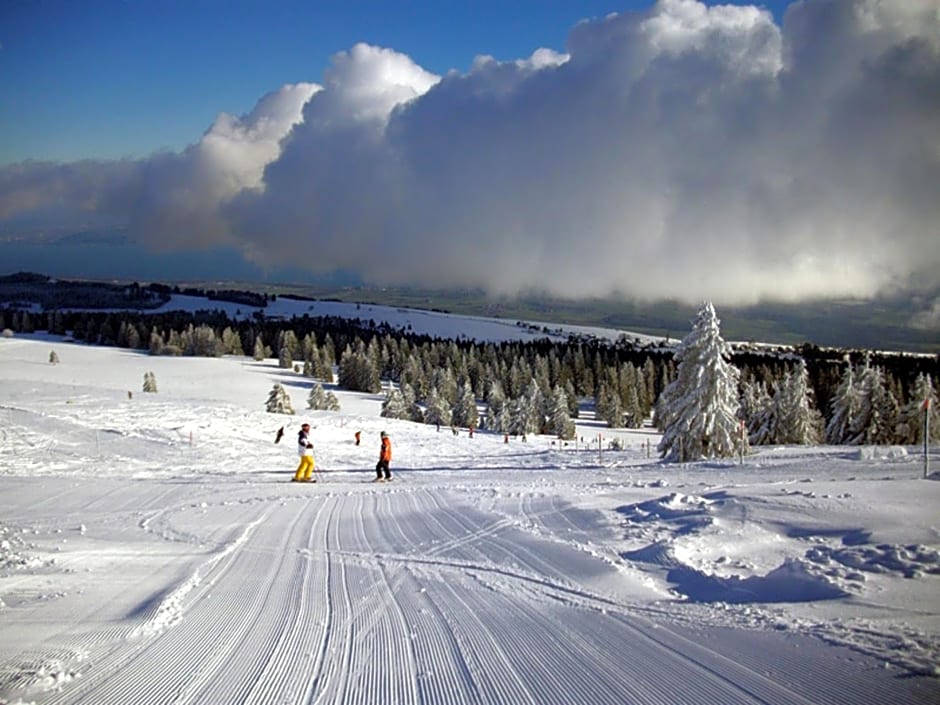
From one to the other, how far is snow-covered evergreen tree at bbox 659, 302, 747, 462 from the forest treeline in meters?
1.06

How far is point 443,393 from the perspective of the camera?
85625 millimetres

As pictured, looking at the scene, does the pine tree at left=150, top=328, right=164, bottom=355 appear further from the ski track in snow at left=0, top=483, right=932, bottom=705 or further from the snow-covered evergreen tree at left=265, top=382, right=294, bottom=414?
the ski track in snow at left=0, top=483, right=932, bottom=705

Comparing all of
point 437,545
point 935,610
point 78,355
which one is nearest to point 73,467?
point 437,545

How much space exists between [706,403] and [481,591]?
23456mm

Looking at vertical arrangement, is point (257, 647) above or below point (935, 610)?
below

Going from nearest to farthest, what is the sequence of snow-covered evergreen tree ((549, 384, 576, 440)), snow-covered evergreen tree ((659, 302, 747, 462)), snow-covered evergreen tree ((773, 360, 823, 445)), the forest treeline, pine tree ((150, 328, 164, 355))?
1. snow-covered evergreen tree ((659, 302, 747, 462))
2. the forest treeline
3. snow-covered evergreen tree ((773, 360, 823, 445))
4. snow-covered evergreen tree ((549, 384, 576, 440))
5. pine tree ((150, 328, 164, 355))

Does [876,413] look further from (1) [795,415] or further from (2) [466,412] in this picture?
(2) [466,412]

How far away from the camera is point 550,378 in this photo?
11506cm

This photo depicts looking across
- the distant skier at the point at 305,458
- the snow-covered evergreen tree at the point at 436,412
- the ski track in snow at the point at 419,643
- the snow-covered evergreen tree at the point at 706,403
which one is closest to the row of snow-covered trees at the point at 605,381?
the snow-covered evergreen tree at the point at 706,403

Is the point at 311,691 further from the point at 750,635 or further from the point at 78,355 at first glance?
the point at 78,355

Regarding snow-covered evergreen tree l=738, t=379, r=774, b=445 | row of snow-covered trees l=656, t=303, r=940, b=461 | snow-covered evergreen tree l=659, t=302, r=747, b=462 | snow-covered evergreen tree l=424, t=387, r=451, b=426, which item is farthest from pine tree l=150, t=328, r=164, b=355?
snow-covered evergreen tree l=659, t=302, r=747, b=462

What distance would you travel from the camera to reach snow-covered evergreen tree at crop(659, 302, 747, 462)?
90.9ft

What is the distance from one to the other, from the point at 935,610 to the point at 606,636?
324cm

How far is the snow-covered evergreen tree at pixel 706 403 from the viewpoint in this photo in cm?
2772
